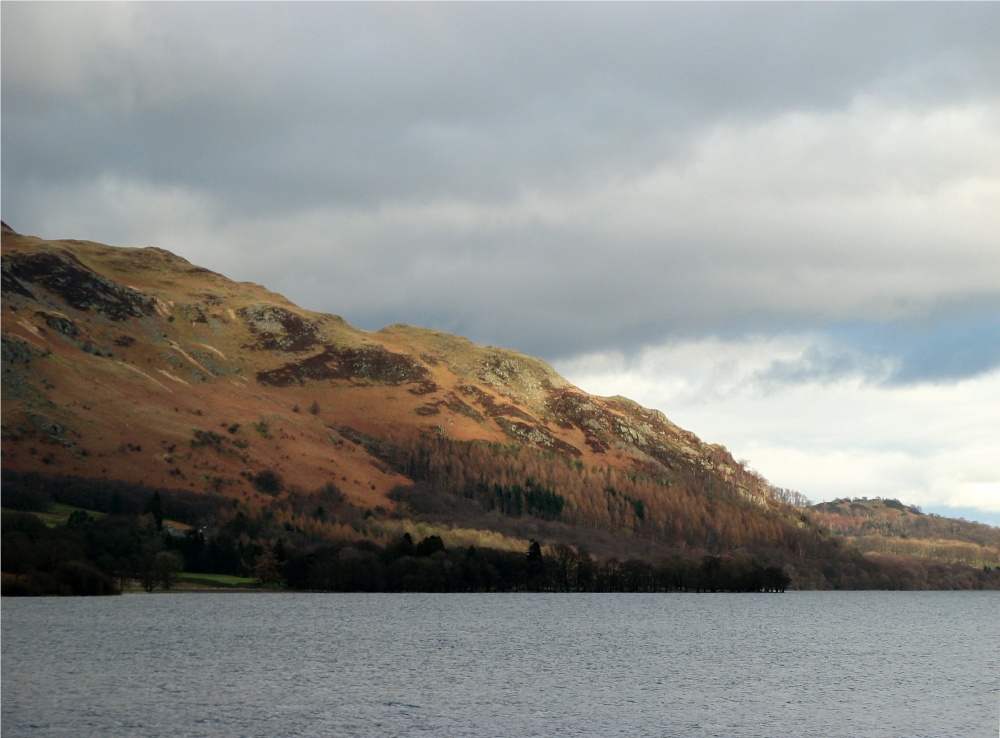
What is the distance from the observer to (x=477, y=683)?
107m

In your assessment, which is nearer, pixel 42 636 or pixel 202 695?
pixel 202 695

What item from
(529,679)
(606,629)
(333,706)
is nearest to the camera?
(333,706)

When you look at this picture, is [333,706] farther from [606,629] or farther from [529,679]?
[606,629]

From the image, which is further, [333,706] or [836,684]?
[836,684]

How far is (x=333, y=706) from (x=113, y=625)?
104 m

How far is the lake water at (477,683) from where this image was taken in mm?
81312

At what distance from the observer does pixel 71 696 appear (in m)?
93.8

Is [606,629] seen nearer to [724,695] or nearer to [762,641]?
[762,641]

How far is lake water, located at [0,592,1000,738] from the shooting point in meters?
81.3

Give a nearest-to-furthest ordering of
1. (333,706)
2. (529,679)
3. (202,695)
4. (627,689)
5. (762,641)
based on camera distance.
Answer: (333,706), (202,695), (627,689), (529,679), (762,641)

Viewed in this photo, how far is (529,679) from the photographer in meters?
111

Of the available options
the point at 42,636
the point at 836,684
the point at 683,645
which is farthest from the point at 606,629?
the point at 42,636

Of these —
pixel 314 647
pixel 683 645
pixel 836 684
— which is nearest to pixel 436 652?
pixel 314 647

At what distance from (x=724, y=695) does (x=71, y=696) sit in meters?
64.5
